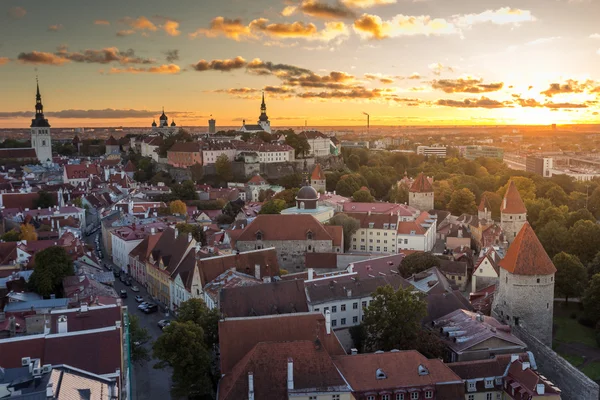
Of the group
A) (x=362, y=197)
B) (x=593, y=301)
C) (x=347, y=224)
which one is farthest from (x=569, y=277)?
(x=362, y=197)

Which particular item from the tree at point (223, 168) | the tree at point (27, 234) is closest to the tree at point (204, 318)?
the tree at point (27, 234)

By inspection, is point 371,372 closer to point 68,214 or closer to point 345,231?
point 345,231

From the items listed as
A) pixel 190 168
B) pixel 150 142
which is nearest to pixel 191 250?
pixel 190 168

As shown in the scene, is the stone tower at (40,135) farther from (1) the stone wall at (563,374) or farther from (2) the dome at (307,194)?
(1) the stone wall at (563,374)

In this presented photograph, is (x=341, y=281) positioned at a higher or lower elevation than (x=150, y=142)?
lower

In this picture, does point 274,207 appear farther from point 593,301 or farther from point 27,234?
point 593,301
